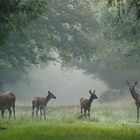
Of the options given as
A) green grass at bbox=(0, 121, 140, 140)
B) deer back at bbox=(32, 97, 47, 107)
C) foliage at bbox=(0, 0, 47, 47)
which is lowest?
green grass at bbox=(0, 121, 140, 140)

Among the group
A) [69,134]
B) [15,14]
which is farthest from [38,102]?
[69,134]

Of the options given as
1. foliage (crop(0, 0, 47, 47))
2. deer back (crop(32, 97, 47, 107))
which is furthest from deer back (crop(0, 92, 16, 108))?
foliage (crop(0, 0, 47, 47))

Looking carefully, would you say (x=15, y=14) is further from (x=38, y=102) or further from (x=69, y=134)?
(x=38, y=102)

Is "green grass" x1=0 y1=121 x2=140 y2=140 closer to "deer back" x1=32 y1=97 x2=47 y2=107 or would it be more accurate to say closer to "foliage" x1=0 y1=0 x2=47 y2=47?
"foliage" x1=0 y1=0 x2=47 y2=47

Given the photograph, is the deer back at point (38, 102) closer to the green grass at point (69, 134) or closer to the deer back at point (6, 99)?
the deer back at point (6, 99)

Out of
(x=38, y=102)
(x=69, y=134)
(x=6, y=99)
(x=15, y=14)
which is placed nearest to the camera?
(x=69, y=134)

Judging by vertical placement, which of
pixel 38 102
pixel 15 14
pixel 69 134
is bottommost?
pixel 69 134

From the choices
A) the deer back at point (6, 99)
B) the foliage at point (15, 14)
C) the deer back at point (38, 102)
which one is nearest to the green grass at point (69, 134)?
the foliage at point (15, 14)

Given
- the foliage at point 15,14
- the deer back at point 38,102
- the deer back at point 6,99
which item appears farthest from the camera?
the deer back at point 38,102

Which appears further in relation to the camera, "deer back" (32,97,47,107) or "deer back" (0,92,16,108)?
"deer back" (32,97,47,107)

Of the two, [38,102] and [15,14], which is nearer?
[15,14]

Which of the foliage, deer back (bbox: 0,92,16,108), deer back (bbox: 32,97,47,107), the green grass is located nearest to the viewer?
the green grass

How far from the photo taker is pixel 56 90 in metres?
112

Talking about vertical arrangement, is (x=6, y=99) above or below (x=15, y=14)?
below
